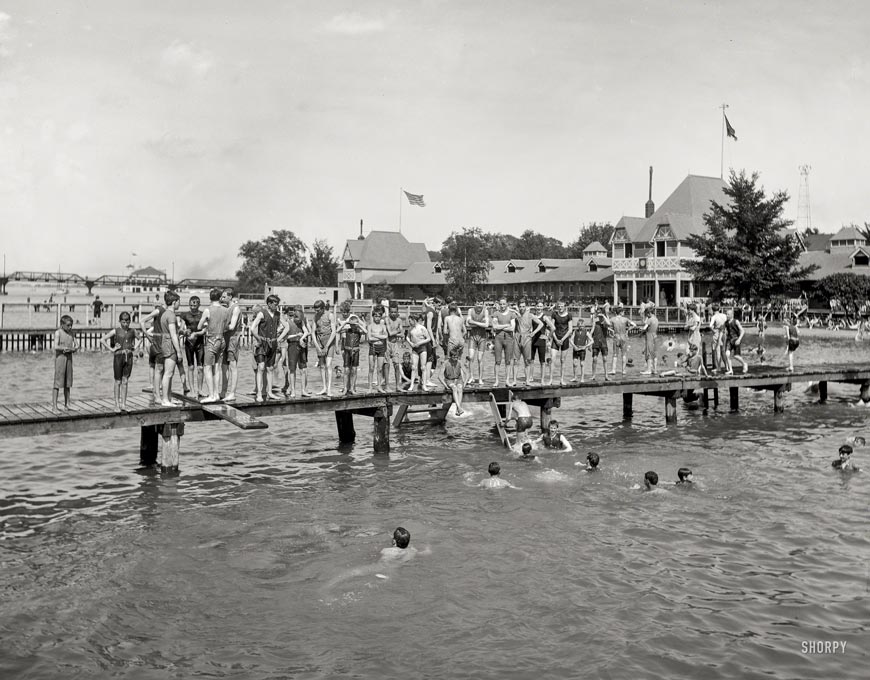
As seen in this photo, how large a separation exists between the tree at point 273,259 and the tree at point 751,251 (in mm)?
79076

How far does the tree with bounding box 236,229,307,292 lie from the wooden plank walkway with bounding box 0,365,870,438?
107m

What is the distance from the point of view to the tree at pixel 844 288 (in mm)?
67188

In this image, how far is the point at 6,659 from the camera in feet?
30.5

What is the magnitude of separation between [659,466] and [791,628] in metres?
8.47

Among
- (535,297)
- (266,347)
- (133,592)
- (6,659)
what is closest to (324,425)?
(266,347)

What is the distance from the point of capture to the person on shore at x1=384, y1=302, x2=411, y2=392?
1953cm

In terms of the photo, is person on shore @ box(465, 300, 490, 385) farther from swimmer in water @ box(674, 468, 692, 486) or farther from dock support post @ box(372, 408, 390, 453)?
swimmer in water @ box(674, 468, 692, 486)

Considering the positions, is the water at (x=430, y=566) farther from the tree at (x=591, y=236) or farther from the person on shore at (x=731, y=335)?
the tree at (x=591, y=236)

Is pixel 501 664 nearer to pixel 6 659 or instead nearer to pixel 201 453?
pixel 6 659

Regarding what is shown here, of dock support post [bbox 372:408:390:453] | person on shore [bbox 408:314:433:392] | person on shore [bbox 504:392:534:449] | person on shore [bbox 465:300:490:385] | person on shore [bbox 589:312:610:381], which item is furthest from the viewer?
person on shore [bbox 589:312:610:381]

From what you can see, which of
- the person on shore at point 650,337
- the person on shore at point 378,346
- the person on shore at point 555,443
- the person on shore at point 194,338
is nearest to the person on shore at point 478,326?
the person on shore at point 378,346

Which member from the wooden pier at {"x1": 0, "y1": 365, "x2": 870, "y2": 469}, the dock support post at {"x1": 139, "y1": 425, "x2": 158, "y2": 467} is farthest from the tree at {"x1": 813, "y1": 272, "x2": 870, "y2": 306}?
the dock support post at {"x1": 139, "y1": 425, "x2": 158, "y2": 467}
